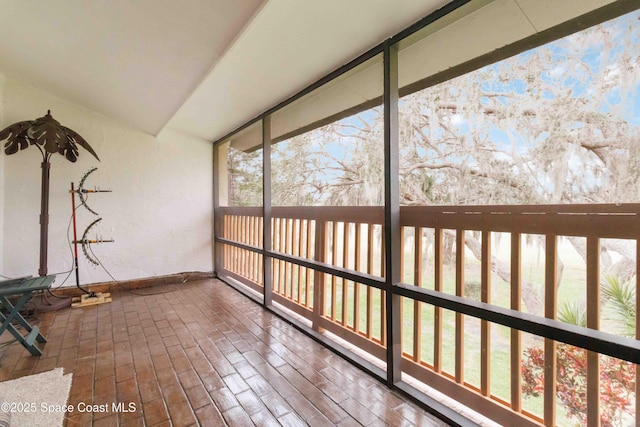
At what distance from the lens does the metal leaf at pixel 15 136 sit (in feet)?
9.77

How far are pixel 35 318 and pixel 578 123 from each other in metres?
4.49

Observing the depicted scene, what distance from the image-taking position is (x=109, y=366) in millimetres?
2008

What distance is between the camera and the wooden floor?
154cm

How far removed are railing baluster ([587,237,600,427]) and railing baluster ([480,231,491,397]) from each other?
1.26ft

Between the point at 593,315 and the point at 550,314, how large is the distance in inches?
5.5

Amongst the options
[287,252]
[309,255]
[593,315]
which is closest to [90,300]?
[287,252]

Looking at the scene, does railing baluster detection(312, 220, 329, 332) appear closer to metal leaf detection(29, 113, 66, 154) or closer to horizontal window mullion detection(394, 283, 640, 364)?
horizontal window mullion detection(394, 283, 640, 364)

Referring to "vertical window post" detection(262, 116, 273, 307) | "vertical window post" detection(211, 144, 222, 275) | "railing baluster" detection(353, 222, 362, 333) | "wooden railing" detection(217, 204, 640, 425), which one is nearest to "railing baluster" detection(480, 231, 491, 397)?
"wooden railing" detection(217, 204, 640, 425)

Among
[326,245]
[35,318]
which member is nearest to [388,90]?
[326,245]

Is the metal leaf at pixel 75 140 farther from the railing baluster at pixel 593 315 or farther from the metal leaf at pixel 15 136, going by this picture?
the railing baluster at pixel 593 315

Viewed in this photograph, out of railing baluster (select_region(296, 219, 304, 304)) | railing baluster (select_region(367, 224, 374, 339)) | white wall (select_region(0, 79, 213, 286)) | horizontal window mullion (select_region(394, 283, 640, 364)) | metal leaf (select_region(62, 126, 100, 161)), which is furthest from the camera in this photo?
white wall (select_region(0, 79, 213, 286))

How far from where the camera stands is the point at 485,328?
152cm

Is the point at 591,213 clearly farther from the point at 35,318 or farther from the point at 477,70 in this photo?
the point at 35,318

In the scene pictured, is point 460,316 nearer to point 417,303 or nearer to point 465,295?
point 465,295
